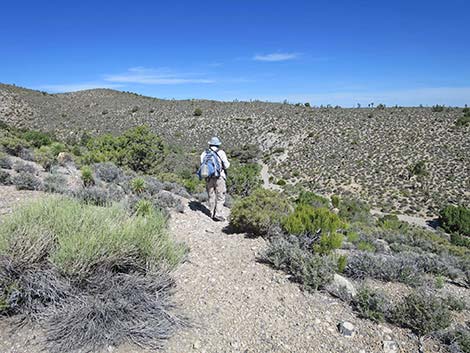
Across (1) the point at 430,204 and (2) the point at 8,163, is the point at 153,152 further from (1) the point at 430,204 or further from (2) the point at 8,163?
(1) the point at 430,204

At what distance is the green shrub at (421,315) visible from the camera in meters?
3.79

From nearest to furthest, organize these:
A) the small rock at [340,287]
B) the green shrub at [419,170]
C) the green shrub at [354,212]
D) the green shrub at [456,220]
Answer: the small rock at [340,287] < the green shrub at [354,212] < the green shrub at [456,220] < the green shrub at [419,170]

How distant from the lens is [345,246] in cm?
782

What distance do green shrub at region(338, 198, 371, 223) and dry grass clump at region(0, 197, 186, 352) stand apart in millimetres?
15543

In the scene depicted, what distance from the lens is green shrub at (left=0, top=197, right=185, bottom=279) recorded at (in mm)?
3328

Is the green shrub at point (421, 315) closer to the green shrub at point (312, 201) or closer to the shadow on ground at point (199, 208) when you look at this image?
the shadow on ground at point (199, 208)

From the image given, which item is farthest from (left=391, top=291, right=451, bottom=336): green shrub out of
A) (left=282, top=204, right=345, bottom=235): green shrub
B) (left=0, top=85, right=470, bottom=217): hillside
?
(left=0, top=85, right=470, bottom=217): hillside

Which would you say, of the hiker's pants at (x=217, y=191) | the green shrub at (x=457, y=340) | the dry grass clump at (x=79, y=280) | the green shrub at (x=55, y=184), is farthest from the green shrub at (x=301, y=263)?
the green shrub at (x=55, y=184)

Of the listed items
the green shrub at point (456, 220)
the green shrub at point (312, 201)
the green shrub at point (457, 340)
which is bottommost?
the green shrub at point (456, 220)

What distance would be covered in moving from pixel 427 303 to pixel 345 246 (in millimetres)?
3858

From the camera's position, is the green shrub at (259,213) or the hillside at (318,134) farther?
the hillside at (318,134)

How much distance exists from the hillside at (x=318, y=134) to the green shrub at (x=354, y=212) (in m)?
3.81

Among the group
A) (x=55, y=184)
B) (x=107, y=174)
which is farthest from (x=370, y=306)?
(x=107, y=174)

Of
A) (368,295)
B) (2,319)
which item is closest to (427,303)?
(368,295)
